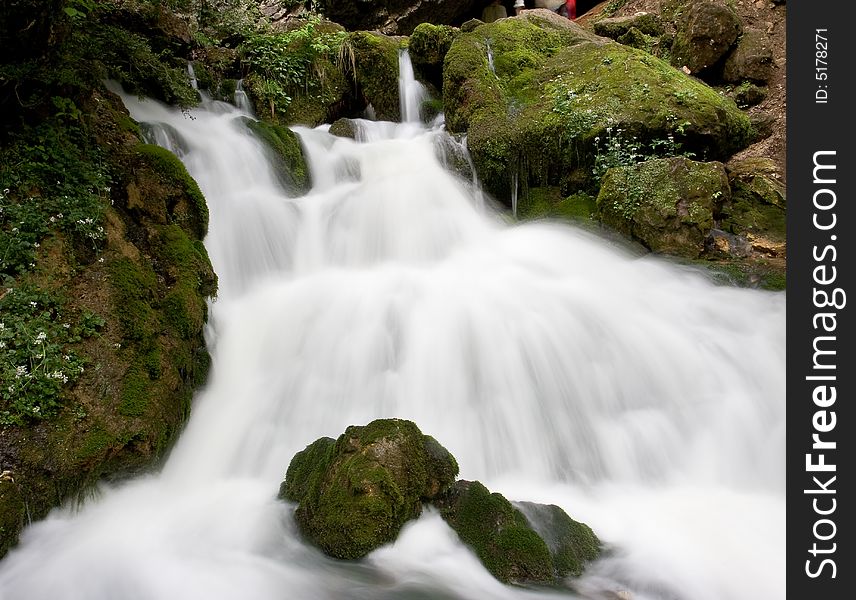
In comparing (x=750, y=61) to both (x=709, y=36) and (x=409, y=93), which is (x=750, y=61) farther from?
(x=409, y=93)

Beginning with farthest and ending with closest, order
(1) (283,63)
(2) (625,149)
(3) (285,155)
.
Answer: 1. (1) (283,63)
2. (3) (285,155)
3. (2) (625,149)

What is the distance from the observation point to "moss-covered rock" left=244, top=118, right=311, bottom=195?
318 inches

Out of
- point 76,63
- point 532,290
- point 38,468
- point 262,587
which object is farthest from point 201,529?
point 76,63

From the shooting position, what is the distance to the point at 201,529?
348cm

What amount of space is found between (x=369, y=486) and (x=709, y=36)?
1099 cm

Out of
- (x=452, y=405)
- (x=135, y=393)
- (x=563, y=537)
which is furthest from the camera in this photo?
(x=452, y=405)

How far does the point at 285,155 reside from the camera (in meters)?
8.20

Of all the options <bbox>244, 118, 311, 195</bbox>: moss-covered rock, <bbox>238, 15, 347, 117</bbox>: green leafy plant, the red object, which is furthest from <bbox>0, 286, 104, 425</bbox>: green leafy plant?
the red object

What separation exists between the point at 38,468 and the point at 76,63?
3.97 metres

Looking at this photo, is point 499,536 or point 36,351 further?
point 36,351

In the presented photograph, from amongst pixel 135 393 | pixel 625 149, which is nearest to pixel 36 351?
pixel 135 393

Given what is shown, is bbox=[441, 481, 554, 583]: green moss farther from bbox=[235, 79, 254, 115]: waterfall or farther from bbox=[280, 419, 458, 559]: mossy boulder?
bbox=[235, 79, 254, 115]: waterfall

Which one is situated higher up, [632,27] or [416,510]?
[632,27]

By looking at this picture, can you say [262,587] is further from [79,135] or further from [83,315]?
[79,135]
